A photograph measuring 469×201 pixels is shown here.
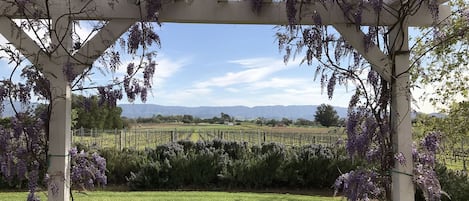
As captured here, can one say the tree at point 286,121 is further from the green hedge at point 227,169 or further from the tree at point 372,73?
the tree at point 372,73

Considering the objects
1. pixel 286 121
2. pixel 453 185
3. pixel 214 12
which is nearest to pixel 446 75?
pixel 453 185

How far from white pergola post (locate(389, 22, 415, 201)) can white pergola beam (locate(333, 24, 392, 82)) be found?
0.27 feet

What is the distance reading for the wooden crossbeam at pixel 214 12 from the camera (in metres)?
2.96

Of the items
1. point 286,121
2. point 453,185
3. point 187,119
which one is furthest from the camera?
point 286,121

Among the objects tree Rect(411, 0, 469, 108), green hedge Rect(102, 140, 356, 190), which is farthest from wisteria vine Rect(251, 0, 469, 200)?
green hedge Rect(102, 140, 356, 190)

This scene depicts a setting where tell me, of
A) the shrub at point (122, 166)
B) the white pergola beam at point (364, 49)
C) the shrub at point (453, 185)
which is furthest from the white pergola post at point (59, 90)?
the shrub at point (122, 166)

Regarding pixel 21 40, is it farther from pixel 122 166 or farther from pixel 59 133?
pixel 122 166

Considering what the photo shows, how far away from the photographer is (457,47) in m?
6.35

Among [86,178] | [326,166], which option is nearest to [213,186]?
[326,166]

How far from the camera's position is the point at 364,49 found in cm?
308

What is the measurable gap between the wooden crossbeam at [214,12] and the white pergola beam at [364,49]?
0.22ft

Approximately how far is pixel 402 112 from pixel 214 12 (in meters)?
1.59

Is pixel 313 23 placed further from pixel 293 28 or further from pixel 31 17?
pixel 31 17

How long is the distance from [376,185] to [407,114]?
0.59 metres
